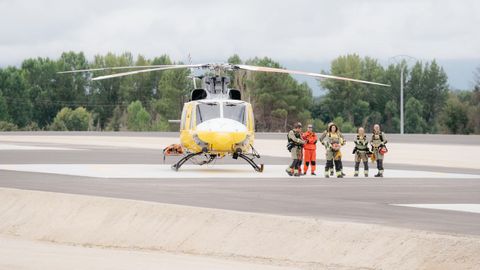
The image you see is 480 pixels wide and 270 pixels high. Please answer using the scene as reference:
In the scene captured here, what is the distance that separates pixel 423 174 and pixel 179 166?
8764 millimetres

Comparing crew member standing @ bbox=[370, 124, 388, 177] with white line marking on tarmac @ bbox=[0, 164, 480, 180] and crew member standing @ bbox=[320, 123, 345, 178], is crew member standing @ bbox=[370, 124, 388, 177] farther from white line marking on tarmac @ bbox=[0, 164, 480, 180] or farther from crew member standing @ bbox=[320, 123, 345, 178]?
crew member standing @ bbox=[320, 123, 345, 178]

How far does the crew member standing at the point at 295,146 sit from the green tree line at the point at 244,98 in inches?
5082

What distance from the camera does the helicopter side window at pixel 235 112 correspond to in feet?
128

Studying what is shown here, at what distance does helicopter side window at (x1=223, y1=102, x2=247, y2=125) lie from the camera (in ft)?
128

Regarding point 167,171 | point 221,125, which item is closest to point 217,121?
point 221,125

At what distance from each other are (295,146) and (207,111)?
378 cm

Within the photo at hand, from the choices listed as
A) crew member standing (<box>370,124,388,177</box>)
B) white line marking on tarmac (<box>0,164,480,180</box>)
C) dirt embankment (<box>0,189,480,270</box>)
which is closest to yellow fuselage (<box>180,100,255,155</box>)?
white line marking on tarmac (<box>0,164,480,180</box>)

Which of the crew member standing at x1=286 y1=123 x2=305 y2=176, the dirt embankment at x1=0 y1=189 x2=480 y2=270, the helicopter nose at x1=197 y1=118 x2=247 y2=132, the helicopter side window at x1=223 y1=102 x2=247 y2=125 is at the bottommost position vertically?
the dirt embankment at x1=0 y1=189 x2=480 y2=270

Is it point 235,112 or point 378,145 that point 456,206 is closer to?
point 378,145

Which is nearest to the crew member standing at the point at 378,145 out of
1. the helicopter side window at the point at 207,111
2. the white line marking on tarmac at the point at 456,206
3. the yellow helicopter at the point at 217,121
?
the yellow helicopter at the point at 217,121

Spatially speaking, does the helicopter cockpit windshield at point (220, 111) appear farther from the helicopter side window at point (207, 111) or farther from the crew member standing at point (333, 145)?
the crew member standing at point (333, 145)

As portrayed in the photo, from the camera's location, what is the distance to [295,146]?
37094 mm

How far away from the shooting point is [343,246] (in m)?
17.2

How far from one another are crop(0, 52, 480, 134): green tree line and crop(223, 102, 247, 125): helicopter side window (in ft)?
417
